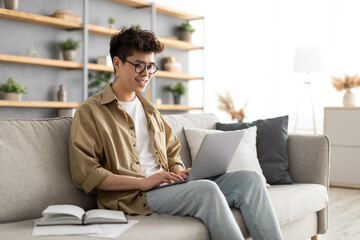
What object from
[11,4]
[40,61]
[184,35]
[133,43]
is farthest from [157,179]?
[184,35]

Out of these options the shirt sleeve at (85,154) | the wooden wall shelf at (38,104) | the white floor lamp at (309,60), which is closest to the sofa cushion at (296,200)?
the shirt sleeve at (85,154)

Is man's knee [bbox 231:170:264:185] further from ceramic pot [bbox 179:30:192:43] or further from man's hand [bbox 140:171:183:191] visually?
ceramic pot [bbox 179:30:192:43]

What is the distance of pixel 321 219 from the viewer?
283 cm

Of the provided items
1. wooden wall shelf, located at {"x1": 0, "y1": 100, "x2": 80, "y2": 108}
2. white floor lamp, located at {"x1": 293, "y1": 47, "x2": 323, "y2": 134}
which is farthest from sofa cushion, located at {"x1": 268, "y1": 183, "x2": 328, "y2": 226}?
white floor lamp, located at {"x1": 293, "y1": 47, "x2": 323, "y2": 134}

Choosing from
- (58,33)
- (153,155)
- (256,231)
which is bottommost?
(256,231)

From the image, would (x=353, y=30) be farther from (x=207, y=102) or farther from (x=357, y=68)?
(x=207, y=102)

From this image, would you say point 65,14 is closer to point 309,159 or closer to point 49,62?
point 49,62

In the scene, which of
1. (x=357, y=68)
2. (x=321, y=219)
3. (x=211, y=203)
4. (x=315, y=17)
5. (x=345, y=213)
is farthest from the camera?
(x=315, y=17)

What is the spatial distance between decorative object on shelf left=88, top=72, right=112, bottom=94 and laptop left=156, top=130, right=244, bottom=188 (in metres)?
3.20

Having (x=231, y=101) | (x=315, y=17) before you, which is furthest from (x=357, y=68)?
(x=231, y=101)

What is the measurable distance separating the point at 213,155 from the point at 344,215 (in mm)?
2152

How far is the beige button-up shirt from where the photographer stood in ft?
6.44

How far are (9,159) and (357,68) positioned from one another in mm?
5245

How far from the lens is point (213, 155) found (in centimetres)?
202
